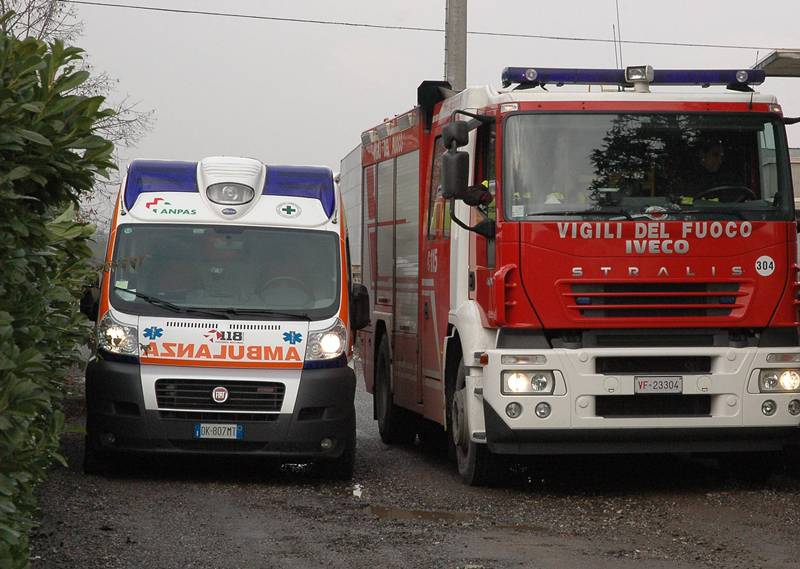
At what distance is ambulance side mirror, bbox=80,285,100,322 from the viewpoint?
471 inches

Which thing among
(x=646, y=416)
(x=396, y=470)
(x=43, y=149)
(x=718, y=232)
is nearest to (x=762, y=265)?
(x=718, y=232)

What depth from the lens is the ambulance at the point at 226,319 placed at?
1144 cm

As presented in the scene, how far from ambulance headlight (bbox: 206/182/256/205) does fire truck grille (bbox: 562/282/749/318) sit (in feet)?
10.2

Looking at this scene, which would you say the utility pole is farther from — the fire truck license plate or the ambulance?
the fire truck license plate

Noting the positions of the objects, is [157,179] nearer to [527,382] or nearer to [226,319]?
[226,319]

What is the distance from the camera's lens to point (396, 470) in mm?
13117

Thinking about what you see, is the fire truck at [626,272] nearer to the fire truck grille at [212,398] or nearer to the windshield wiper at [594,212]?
the windshield wiper at [594,212]

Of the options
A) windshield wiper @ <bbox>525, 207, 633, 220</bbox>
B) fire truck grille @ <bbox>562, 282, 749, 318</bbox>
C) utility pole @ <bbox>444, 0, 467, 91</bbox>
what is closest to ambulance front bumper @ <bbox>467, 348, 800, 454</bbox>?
fire truck grille @ <bbox>562, 282, 749, 318</bbox>

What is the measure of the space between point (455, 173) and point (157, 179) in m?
2.98

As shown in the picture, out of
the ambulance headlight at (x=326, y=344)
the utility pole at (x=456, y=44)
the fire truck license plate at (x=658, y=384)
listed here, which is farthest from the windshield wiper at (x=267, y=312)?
the utility pole at (x=456, y=44)

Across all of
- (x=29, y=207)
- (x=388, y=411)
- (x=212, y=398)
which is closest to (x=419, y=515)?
(x=212, y=398)

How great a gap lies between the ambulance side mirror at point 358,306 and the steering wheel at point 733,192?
2.90 metres

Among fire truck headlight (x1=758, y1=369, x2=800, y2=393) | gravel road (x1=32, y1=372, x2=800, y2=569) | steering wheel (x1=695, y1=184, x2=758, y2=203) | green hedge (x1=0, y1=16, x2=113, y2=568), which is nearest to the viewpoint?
green hedge (x1=0, y1=16, x2=113, y2=568)

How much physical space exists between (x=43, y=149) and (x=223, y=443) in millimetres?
5824
